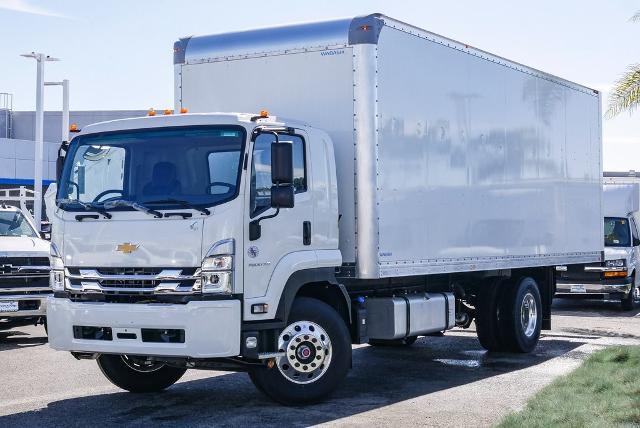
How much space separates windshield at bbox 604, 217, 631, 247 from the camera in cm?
2277

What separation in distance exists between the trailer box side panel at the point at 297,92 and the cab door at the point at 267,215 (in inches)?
26.5

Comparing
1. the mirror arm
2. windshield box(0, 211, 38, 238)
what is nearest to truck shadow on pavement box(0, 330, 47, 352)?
windshield box(0, 211, 38, 238)

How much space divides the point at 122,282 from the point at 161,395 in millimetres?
1856

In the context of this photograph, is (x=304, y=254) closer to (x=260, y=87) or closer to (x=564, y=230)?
(x=260, y=87)

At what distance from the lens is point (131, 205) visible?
30.2 ft

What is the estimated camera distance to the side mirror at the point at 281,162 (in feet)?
29.2

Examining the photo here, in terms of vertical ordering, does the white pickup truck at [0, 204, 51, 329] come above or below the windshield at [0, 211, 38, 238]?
below

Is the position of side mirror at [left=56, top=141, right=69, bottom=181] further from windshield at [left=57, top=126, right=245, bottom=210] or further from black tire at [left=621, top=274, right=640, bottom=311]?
black tire at [left=621, top=274, right=640, bottom=311]

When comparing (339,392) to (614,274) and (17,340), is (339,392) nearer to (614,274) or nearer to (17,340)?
(17,340)

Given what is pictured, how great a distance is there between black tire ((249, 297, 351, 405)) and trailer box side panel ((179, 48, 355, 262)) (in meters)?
0.80

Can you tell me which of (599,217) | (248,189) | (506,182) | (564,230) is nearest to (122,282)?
(248,189)

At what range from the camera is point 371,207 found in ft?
33.7

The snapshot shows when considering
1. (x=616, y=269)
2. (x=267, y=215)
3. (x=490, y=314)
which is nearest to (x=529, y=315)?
(x=490, y=314)

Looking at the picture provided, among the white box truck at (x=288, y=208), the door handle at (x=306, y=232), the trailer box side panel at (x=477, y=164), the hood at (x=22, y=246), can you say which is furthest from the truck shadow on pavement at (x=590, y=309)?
the door handle at (x=306, y=232)
